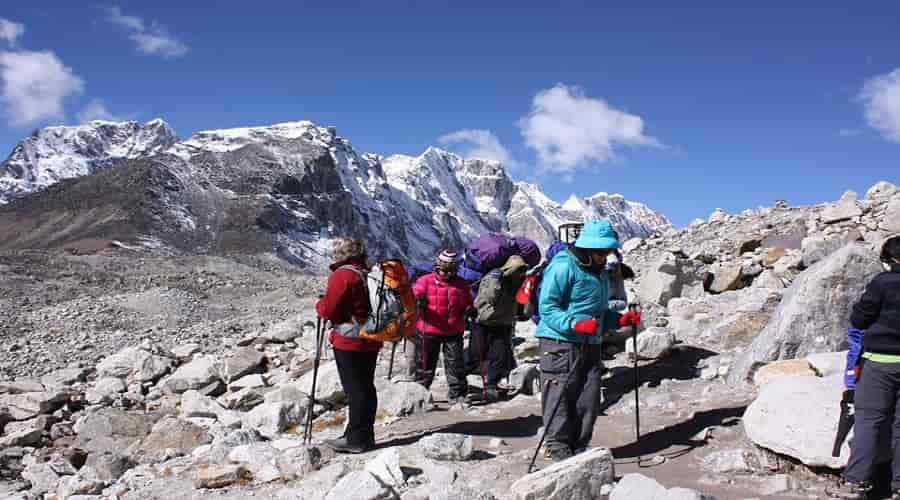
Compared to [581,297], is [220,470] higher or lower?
lower

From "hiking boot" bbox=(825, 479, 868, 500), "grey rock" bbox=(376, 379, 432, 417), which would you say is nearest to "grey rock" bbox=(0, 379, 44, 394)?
"grey rock" bbox=(376, 379, 432, 417)

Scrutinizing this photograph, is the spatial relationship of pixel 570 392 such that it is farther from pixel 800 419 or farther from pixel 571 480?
pixel 800 419

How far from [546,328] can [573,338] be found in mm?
262

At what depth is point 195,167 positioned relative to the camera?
104438mm

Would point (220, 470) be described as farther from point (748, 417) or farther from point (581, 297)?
point (748, 417)

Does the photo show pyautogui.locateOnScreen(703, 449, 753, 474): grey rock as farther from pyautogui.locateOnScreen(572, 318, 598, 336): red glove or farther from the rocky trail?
pyautogui.locateOnScreen(572, 318, 598, 336): red glove

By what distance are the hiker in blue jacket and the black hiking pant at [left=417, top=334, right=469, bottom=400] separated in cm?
263

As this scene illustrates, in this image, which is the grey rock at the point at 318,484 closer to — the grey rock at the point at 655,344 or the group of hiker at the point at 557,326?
the group of hiker at the point at 557,326

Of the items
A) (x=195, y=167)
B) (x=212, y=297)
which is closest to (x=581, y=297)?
(x=212, y=297)

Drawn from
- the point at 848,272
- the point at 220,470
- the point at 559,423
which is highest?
the point at 848,272

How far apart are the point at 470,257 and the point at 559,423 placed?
3540 mm

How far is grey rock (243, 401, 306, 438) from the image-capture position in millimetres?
7992

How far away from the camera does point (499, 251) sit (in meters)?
8.66

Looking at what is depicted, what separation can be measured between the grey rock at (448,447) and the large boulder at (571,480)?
41.5 inches
